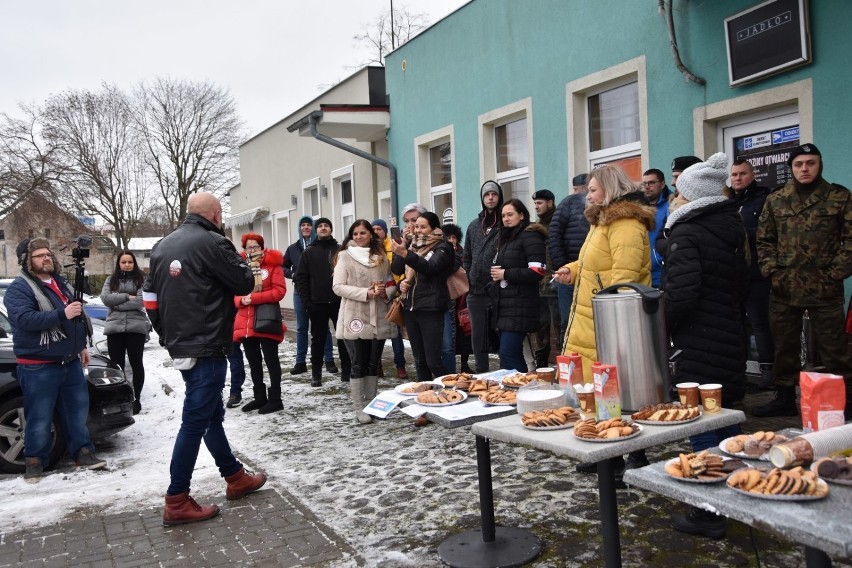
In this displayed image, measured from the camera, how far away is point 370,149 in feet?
50.3

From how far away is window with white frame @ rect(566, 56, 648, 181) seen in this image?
8516 millimetres

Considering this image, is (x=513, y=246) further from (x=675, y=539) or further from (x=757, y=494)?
(x=757, y=494)

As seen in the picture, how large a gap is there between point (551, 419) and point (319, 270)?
239 inches

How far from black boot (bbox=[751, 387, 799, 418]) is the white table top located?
126 inches

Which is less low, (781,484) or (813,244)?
(813,244)

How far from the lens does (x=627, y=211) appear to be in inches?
166

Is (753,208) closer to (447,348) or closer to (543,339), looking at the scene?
(543,339)

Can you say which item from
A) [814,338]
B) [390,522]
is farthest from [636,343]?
[814,338]

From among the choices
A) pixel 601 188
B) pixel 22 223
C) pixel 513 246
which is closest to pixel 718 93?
pixel 513 246

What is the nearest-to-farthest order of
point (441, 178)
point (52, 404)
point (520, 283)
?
point (52, 404), point (520, 283), point (441, 178)

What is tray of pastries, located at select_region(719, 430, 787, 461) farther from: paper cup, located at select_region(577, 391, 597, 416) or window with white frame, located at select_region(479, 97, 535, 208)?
window with white frame, located at select_region(479, 97, 535, 208)

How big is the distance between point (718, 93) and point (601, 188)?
3.87 m

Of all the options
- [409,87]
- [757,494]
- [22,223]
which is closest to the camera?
[757,494]

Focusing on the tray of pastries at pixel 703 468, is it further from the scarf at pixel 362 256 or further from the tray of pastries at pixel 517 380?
the scarf at pixel 362 256
